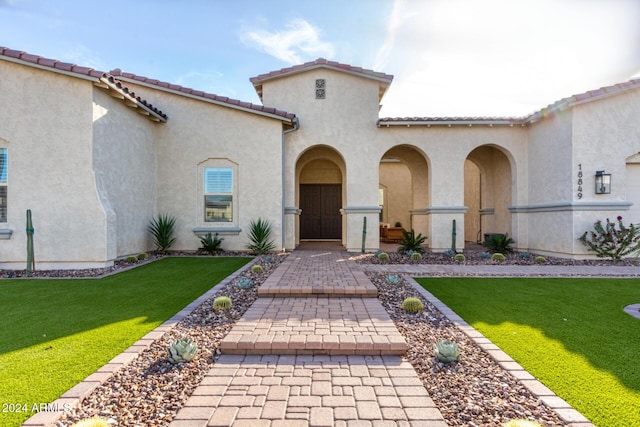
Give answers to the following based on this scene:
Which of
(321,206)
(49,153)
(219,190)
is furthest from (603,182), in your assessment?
(49,153)

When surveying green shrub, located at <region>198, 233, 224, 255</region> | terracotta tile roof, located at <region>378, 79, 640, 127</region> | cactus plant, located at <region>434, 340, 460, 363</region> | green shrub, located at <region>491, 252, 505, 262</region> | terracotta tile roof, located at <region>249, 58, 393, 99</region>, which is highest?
terracotta tile roof, located at <region>249, 58, 393, 99</region>

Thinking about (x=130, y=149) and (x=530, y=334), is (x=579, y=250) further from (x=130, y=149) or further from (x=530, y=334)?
(x=130, y=149)

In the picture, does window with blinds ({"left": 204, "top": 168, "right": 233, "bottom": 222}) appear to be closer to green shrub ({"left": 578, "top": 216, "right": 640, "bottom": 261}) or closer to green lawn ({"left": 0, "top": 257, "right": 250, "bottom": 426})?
green lawn ({"left": 0, "top": 257, "right": 250, "bottom": 426})

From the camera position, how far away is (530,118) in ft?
35.4

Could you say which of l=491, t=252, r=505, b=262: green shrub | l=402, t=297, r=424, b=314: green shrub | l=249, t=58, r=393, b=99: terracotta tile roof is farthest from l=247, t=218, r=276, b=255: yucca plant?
l=491, t=252, r=505, b=262: green shrub

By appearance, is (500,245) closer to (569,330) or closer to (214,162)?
(569,330)

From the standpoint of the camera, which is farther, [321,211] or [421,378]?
[321,211]

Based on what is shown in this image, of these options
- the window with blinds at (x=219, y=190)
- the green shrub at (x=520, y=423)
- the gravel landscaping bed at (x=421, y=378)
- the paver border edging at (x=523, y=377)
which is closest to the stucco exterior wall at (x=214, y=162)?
the window with blinds at (x=219, y=190)

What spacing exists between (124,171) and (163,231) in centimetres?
235

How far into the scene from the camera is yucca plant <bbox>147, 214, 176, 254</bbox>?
1071 cm

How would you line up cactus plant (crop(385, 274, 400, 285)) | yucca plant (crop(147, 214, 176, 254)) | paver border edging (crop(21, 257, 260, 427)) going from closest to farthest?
paver border edging (crop(21, 257, 260, 427)), cactus plant (crop(385, 274, 400, 285)), yucca plant (crop(147, 214, 176, 254))

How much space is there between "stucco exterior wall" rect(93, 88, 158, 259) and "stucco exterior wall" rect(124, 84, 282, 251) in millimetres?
621

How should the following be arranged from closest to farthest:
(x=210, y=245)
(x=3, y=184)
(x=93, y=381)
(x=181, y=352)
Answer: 1. (x=93, y=381)
2. (x=181, y=352)
3. (x=3, y=184)
4. (x=210, y=245)

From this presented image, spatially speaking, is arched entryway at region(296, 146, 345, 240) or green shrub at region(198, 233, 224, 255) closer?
green shrub at region(198, 233, 224, 255)
